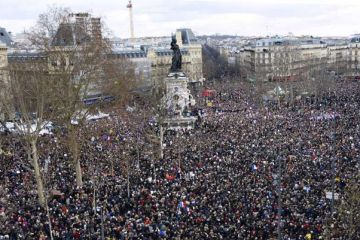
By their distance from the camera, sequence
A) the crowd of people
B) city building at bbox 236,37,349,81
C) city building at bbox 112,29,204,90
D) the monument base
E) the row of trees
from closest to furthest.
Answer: the crowd of people
the row of trees
the monument base
city building at bbox 112,29,204,90
city building at bbox 236,37,349,81

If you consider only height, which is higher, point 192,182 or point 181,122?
point 181,122

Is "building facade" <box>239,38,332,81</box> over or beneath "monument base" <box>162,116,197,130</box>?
over

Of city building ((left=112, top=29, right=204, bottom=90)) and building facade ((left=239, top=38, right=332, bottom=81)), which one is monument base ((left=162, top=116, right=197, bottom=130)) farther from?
building facade ((left=239, top=38, right=332, bottom=81))

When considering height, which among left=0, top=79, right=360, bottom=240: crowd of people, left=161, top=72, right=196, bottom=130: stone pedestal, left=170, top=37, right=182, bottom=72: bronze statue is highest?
left=170, top=37, right=182, bottom=72: bronze statue

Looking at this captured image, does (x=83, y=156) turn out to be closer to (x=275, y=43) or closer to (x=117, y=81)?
(x=117, y=81)

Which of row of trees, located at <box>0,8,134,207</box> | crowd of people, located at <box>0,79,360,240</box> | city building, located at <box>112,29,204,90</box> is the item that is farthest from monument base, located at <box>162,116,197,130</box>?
city building, located at <box>112,29,204,90</box>

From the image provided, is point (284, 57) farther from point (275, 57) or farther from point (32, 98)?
point (32, 98)

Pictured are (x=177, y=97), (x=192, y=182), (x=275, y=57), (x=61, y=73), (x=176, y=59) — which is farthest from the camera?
(x=275, y=57)

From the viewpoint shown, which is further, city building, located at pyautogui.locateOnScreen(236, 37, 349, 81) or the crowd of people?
city building, located at pyautogui.locateOnScreen(236, 37, 349, 81)

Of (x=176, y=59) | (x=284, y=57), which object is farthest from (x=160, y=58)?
(x=176, y=59)

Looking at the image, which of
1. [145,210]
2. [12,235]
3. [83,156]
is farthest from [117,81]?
[12,235]
